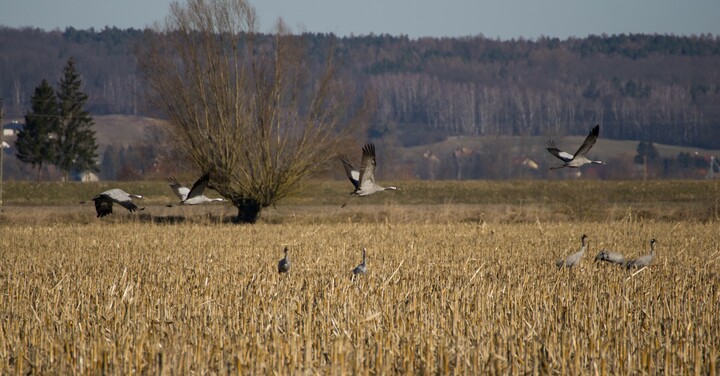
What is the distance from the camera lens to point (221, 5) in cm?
3061

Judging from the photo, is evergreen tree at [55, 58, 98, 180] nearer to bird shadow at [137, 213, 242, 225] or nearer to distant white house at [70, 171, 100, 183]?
distant white house at [70, 171, 100, 183]

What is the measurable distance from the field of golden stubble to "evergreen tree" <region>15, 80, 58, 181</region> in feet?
187

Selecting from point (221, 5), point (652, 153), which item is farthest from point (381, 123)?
point (221, 5)

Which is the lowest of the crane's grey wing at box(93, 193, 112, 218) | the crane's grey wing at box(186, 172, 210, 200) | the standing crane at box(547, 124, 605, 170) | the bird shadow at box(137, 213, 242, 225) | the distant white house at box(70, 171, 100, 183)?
the distant white house at box(70, 171, 100, 183)

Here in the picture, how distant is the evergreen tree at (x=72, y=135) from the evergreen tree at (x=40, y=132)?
83cm

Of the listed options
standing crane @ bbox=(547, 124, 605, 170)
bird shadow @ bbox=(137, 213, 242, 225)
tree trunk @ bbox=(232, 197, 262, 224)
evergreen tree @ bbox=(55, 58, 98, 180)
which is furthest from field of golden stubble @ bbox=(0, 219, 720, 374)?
evergreen tree @ bbox=(55, 58, 98, 180)

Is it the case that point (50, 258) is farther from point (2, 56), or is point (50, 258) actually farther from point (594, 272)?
point (2, 56)

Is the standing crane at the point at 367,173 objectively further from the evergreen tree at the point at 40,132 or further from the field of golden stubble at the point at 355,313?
the evergreen tree at the point at 40,132

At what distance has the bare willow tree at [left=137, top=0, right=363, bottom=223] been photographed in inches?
1143

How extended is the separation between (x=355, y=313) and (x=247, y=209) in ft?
68.5

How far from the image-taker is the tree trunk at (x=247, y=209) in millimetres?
29089

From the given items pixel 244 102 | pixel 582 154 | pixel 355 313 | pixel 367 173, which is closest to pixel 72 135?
pixel 244 102

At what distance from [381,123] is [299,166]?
12207 cm

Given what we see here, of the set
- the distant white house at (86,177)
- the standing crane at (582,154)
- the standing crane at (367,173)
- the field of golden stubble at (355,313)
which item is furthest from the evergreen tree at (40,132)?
the standing crane at (582,154)
